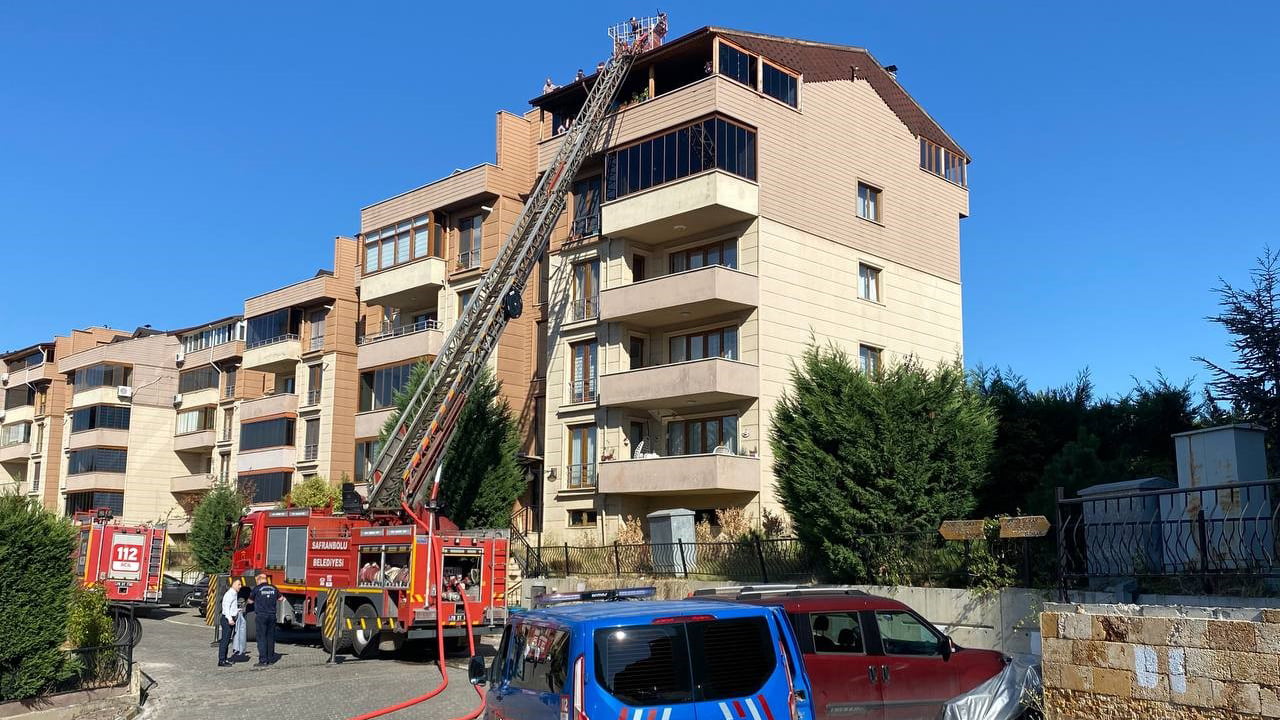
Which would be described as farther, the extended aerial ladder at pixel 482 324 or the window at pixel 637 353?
the window at pixel 637 353

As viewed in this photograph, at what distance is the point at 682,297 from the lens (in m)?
33.3

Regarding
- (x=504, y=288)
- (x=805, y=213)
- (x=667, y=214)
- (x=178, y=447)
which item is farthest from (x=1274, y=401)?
(x=178, y=447)

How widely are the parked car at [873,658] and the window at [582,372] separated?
921 inches

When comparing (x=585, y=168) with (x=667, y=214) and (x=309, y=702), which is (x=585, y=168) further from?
(x=309, y=702)

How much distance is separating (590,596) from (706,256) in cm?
2456

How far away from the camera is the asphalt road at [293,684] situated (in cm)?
1658

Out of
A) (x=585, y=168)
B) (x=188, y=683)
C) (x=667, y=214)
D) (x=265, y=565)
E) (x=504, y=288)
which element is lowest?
(x=188, y=683)

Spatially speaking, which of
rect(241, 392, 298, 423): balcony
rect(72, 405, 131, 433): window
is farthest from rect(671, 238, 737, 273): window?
rect(72, 405, 131, 433): window

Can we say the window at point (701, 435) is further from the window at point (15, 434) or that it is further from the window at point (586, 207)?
the window at point (15, 434)

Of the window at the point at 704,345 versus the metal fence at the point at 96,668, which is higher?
the window at the point at 704,345

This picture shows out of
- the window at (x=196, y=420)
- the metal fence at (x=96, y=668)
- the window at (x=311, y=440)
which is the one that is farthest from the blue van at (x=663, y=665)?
the window at (x=196, y=420)

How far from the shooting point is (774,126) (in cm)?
3497

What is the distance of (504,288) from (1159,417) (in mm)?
19846

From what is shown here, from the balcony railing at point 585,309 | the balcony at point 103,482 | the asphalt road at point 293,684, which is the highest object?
the balcony railing at point 585,309
